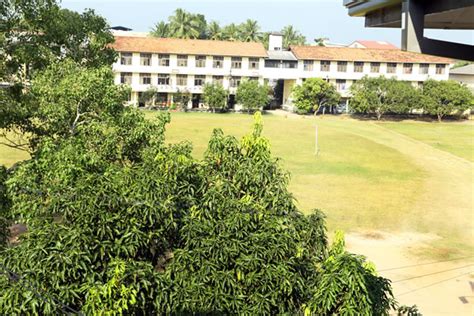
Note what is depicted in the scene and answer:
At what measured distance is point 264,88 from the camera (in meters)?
53.1

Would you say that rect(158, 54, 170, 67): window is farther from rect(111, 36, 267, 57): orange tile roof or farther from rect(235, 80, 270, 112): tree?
rect(235, 80, 270, 112): tree

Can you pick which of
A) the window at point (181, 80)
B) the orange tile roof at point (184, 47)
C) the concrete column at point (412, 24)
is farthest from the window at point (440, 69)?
the concrete column at point (412, 24)

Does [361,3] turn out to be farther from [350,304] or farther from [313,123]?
[313,123]

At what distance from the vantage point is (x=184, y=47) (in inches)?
2160

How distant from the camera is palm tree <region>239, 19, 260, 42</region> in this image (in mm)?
68938

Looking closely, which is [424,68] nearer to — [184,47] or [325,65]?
[325,65]

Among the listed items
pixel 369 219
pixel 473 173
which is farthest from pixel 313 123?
pixel 369 219

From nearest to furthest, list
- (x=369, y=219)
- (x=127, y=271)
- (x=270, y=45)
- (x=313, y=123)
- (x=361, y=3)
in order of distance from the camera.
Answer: (x=361, y=3), (x=127, y=271), (x=369, y=219), (x=313, y=123), (x=270, y=45)

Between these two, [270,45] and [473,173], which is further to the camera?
[270,45]

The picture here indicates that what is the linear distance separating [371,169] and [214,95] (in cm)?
2636

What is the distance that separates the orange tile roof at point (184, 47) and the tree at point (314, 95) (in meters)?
5.89

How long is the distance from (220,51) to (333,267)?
51239 millimetres

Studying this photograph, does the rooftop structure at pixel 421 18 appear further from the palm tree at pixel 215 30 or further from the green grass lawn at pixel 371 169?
the palm tree at pixel 215 30

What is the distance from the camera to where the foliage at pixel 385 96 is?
5294 centimetres
